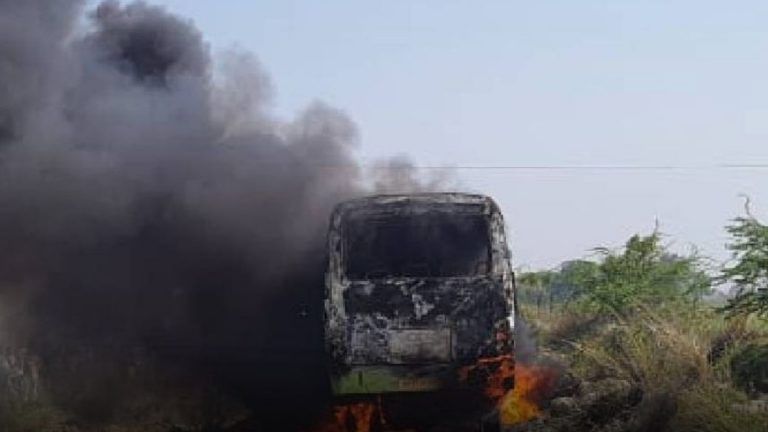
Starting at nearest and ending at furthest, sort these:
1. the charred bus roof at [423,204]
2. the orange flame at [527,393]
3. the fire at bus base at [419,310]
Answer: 1. the fire at bus base at [419,310]
2. the charred bus roof at [423,204]
3. the orange flame at [527,393]

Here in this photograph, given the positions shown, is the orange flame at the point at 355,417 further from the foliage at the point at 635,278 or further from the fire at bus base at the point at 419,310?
the foliage at the point at 635,278

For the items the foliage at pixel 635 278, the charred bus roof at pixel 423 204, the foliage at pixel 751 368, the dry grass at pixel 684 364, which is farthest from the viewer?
the foliage at pixel 635 278

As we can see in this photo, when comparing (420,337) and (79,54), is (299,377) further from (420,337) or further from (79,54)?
(79,54)

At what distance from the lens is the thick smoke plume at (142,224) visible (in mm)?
12078

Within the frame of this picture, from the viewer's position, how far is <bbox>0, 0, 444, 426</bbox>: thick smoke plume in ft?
39.6

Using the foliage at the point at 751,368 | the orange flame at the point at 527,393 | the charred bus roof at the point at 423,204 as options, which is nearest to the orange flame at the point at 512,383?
the orange flame at the point at 527,393

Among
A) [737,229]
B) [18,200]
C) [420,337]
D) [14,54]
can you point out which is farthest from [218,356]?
[737,229]

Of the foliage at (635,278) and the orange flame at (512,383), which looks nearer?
the orange flame at (512,383)

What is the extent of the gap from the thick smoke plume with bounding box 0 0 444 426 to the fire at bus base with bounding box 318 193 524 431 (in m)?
2.69

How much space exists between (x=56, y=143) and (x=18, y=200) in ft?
3.12

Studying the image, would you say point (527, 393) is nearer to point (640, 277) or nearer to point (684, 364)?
point (684, 364)

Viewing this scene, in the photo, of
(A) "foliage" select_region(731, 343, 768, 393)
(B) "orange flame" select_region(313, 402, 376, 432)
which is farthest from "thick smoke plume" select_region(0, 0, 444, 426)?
(A) "foliage" select_region(731, 343, 768, 393)

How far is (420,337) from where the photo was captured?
9.23 m

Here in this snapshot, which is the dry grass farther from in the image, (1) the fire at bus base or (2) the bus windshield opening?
(2) the bus windshield opening
